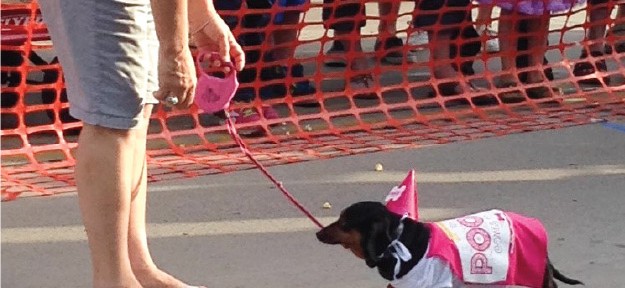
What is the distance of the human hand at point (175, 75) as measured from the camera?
9.98 feet

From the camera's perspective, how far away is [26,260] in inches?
163

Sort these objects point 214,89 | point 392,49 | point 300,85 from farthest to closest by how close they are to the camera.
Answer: point 392,49 → point 300,85 → point 214,89

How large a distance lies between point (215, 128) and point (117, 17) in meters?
3.09

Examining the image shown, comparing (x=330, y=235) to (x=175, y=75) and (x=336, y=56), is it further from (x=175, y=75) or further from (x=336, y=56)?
(x=336, y=56)

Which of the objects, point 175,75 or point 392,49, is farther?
point 392,49

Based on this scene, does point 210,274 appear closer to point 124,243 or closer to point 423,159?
point 124,243

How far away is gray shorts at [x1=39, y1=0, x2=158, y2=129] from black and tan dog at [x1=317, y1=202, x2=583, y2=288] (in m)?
0.70

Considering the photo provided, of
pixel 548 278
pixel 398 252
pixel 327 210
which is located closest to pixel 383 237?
pixel 398 252

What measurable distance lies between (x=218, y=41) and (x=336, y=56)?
10.4 feet

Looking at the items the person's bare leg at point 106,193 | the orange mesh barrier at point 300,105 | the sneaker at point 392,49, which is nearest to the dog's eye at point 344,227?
the person's bare leg at point 106,193

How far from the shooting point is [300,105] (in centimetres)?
664

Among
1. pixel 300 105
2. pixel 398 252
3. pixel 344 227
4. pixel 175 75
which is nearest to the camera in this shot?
pixel 175 75

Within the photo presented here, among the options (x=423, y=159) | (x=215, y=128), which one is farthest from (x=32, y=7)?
(x=423, y=159)

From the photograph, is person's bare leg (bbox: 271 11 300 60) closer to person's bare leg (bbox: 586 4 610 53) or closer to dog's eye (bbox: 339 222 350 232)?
person's bare leg (bbox: 586 4 610 53)
